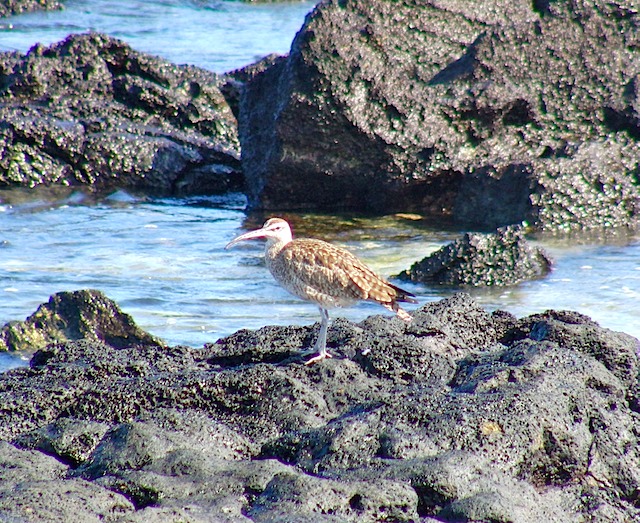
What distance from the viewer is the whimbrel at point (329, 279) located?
5871mm

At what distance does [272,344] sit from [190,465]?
1967 millimetres

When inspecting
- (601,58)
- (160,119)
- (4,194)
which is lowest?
(4,194)

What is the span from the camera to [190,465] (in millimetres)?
3992

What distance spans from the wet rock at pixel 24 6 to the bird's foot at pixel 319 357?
75.3 feet

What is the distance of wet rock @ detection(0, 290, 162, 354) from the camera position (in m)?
6.73

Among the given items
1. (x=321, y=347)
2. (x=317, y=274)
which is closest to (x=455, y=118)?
(x=317, y=274)

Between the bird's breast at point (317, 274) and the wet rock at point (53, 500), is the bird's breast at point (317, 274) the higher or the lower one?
the higher one

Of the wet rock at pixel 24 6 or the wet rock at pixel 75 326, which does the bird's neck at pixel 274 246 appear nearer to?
the wet rock at pixel 75 326

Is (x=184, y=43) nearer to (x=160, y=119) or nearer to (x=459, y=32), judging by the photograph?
(x=160, y=119)

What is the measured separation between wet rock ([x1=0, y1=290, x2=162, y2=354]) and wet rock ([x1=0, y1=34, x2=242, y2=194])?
20.2ft

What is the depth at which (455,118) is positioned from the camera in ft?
37.0

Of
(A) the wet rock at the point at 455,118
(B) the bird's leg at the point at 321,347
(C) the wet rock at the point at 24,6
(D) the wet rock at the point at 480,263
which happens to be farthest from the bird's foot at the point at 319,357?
(C) the wet rock at the point at 24,6

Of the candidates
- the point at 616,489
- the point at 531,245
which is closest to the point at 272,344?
the point at 616,489

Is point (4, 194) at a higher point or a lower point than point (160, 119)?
lower
